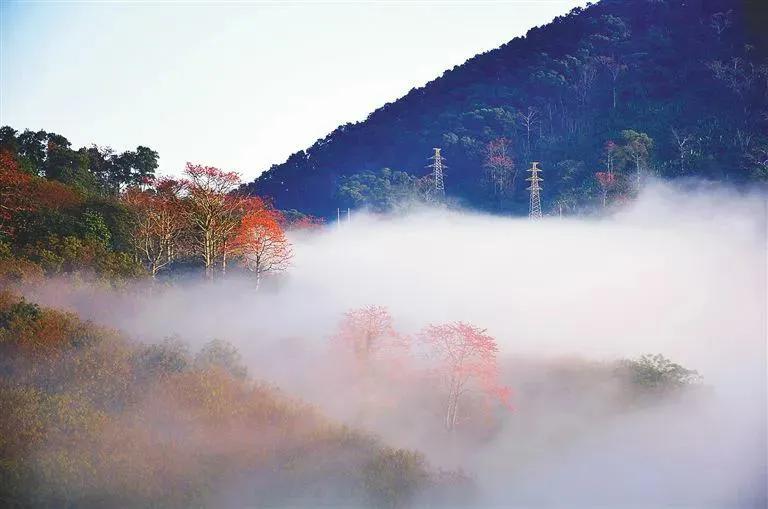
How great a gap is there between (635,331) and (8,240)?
3928 cm

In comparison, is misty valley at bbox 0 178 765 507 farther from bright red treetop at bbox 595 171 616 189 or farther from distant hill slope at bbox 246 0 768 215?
distant hill slope at bbox 246 0 768 215

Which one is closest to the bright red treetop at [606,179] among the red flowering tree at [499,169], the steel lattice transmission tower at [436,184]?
the red flowering tree at [499,169]

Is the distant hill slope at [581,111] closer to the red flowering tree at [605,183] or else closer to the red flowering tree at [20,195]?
the red flowering tree at [605,183]

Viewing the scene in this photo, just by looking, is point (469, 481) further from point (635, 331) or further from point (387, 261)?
point (387, 261)

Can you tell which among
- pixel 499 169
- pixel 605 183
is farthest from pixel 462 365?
pixel 499 169

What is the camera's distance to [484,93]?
123 metres

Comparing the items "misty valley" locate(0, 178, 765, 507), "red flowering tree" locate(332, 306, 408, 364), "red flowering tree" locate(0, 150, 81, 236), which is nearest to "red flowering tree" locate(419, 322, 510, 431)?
"misty valley" locate(0, 178, 765, 507)

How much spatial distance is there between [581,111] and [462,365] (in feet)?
243

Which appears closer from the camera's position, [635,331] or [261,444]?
[261,444]

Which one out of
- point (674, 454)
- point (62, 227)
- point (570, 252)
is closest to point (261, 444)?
point (62, 227)

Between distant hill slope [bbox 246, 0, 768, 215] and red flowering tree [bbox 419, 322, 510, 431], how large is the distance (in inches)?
1707

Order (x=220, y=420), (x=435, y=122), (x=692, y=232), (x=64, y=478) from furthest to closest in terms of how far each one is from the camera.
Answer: (x=435, y=122) < (x=692, y=232) < (x=220, y=420) < (x=64, y=478)

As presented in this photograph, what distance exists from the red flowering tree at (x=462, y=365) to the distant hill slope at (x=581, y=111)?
43351mm

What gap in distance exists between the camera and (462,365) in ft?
131
